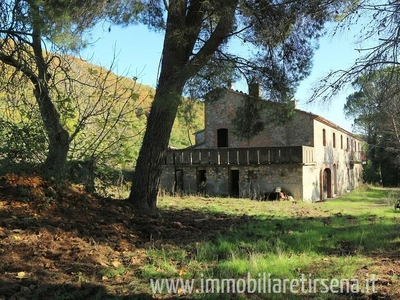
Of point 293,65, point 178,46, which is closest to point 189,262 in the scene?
point 178,46

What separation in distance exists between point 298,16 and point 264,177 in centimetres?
1837

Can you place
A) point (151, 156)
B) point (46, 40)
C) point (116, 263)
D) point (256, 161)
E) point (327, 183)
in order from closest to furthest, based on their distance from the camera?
point (116, 263), point (46, 40), point (151, 156), point (256, 161), point (327, 183)

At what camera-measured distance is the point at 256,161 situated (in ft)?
82.7

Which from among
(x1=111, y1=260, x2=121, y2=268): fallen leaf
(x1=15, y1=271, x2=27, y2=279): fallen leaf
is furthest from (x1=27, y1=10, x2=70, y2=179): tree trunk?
(x1=15, y1=271, x2=27, y2=279): fallen leaf

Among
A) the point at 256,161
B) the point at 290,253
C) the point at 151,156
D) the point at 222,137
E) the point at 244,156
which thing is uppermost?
the point at 222,137

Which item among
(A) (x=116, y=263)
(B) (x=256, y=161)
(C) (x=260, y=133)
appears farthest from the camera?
(C) (x=260, y=133)

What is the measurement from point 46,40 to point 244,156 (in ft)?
63.6

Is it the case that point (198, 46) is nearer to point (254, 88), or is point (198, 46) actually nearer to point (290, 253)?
point (254, 88)

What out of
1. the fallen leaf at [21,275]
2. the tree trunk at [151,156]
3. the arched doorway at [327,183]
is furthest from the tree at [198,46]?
the arched doorway at [327,183]

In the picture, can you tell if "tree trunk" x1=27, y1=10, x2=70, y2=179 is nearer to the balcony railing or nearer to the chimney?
the chimney

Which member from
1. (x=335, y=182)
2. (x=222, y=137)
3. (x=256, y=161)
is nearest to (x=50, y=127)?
(x=256, y=161)

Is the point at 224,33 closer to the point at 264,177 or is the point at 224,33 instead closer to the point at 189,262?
the point at 189,262

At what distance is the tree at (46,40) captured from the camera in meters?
6.80

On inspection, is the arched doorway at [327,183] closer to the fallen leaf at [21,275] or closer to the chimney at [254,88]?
the chimney at [254,88]
